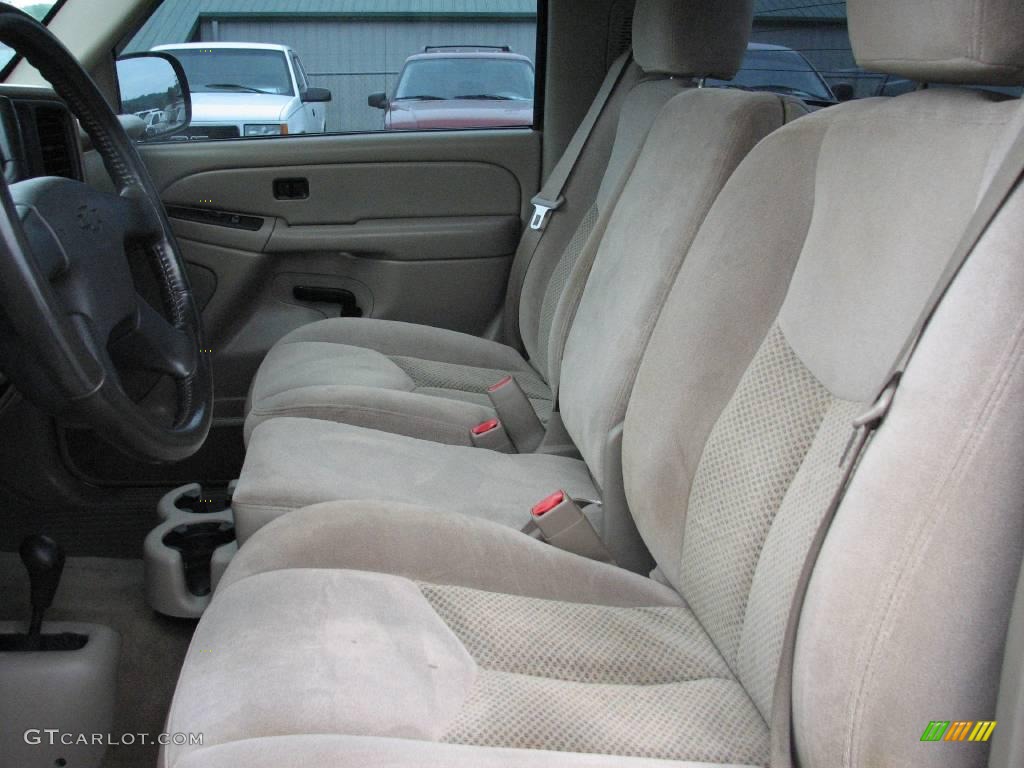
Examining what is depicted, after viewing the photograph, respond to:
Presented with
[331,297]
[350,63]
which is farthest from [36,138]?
[350,63]

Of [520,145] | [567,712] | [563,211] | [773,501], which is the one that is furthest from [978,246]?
[520,145]

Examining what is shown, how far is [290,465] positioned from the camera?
5.15ft

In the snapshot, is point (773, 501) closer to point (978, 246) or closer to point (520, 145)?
point (978, 246)

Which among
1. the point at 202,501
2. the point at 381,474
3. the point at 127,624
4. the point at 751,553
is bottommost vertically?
the point at 127,624

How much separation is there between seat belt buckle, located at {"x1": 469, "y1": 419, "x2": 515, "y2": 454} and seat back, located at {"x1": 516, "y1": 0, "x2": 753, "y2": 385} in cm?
14

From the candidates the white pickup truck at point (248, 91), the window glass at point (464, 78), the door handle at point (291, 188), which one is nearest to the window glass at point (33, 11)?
the white pickup truck at point (248, 91)

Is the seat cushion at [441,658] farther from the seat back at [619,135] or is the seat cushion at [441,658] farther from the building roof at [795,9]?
the building roof at [795,9]

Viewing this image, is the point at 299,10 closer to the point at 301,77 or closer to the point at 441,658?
the point at 301,77

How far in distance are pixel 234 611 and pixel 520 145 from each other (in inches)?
69.2

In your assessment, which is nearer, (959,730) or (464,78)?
(959,730)

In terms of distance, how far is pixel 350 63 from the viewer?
10.6 feet

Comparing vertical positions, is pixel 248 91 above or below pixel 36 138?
below

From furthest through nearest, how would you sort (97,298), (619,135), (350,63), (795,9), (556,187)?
(350,63) < (556,187) < (619,135) < (795,9) < (97,298)

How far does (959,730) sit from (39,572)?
4.32ft
